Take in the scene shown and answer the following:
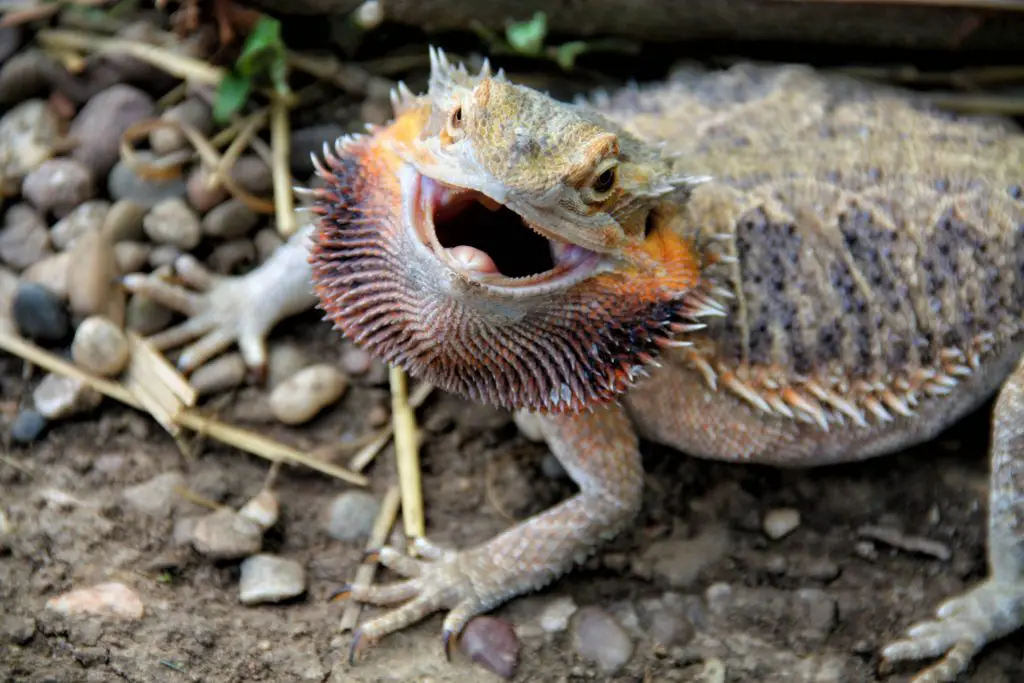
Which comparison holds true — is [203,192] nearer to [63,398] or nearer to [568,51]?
[63,398]

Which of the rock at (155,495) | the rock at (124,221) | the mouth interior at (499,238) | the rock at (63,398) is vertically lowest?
the rock at (155,495)

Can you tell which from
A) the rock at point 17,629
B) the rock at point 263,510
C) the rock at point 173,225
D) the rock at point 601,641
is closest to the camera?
the rock at point 17,629

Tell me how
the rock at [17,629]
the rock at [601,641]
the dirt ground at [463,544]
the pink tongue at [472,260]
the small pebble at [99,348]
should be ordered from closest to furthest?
the pink tongue at [472,260] → the rock at [17,629] → the dirt ground at [463,544] → the rock at [601,641] → the small pebble at [99,348]

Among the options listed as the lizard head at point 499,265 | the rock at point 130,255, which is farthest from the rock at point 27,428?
the lizard head at point 499,265

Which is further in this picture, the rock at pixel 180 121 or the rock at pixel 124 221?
the rock at pixel 180 121

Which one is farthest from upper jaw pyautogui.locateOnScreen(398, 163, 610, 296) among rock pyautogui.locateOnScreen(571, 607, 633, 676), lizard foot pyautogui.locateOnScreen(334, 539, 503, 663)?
rock pyautogui.locateOnScreen(571, 607, 633, 676)

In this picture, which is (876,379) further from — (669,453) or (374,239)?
(374,239)

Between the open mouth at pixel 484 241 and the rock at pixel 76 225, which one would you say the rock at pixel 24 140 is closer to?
the rock at pixel 76 225
